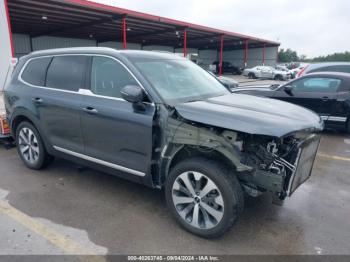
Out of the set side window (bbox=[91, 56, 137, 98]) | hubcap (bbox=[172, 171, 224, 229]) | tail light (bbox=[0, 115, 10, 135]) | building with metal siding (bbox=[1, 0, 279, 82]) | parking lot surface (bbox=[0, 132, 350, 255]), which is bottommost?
parking lot surface (bbox=[0, 132, 350, 255])

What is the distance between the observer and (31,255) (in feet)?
8.52

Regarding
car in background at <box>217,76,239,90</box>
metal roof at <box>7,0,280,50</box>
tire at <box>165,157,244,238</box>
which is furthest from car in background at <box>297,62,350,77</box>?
metal roof at <box>7,0,280,50</box>

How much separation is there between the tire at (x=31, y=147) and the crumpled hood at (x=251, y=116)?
2526 millimetres

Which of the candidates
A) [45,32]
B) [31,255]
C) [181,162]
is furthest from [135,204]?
[45,32]

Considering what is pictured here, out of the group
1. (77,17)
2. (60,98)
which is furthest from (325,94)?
(77,17)

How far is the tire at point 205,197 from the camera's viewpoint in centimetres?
263

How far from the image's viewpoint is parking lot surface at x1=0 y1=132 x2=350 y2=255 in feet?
8.98

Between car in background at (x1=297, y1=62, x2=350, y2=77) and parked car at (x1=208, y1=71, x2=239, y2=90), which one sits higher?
car in background at (x1=297, y1=62, x2=350, y2=77)

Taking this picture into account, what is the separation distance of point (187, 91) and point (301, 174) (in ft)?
5.09

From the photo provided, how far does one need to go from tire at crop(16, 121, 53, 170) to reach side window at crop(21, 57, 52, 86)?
2.18 feet

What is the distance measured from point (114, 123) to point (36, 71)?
6.20 feet

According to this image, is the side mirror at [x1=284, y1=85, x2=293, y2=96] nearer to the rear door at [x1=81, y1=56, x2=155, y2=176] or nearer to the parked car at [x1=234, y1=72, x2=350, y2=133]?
the parked car at [x1=234, y1=72, x2=350, y2=133]

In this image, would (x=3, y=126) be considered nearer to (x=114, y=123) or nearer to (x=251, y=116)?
(x=114, y=123)

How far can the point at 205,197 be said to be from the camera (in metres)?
2.79
